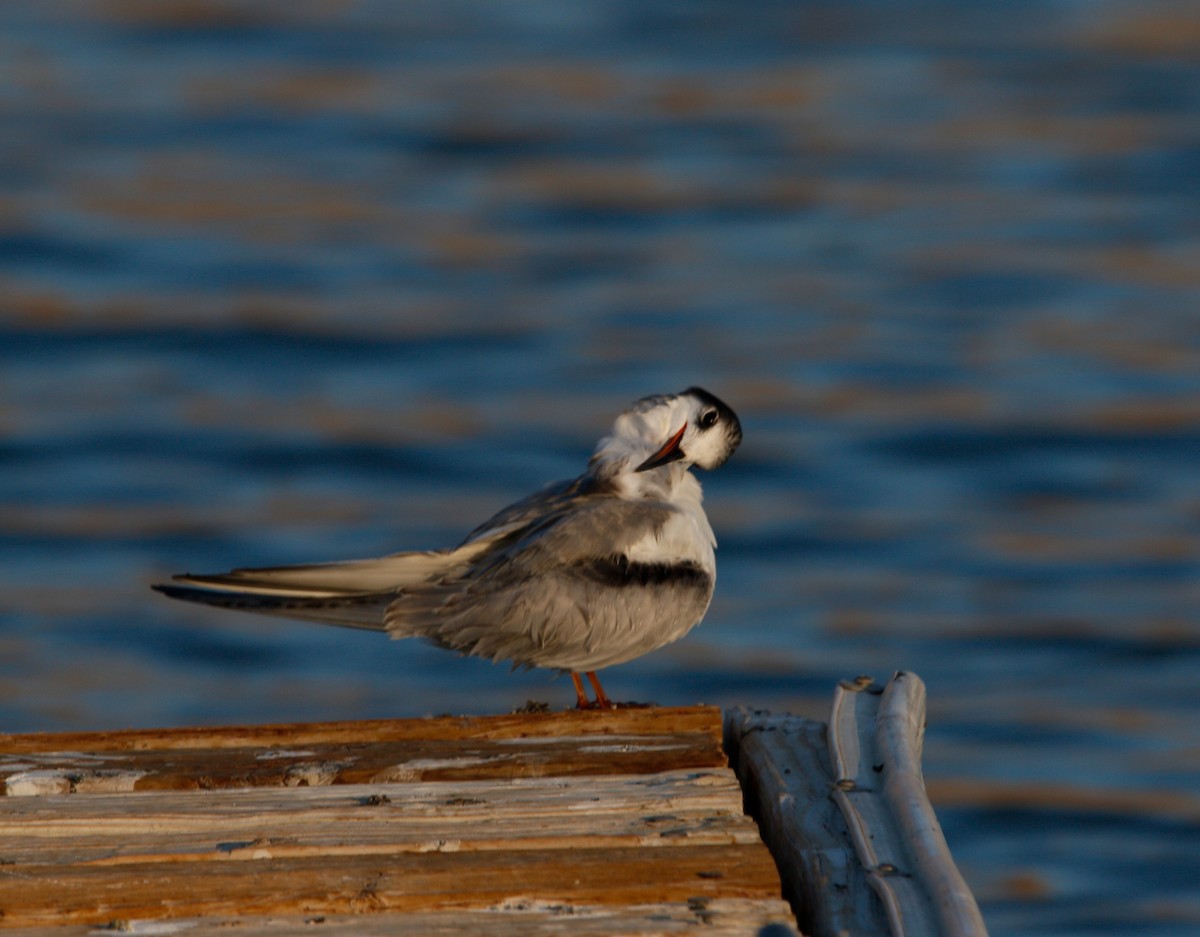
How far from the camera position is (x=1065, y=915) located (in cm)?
796

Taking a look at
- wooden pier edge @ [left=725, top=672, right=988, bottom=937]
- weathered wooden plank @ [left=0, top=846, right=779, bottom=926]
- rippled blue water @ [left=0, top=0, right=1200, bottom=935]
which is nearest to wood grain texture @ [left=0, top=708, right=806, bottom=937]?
weathered wooden plank @ [left=0, top=846, right=779, bottom=926]

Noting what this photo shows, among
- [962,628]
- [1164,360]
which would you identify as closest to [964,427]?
[1164,360]

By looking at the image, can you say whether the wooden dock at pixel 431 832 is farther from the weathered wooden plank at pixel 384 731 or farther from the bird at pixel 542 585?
the bird at pixel 542 585

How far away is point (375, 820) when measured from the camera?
3.79 m

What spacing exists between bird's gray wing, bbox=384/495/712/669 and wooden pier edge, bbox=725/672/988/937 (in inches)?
23.1

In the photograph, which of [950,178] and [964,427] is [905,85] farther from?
[964,427]

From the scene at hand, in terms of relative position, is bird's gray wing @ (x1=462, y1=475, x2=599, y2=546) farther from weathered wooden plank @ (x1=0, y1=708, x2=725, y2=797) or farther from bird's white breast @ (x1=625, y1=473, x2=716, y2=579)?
weathered wooden plank @ (x1=0, y1=708, x2=725, y2=797)

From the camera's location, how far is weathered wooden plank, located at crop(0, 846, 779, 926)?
3391 mm

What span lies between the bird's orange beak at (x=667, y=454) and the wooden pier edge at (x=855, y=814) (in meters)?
0.91

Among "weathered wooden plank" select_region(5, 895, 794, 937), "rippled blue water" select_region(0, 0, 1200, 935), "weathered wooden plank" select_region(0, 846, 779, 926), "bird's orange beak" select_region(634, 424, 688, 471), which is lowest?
"weathered wooden plank" select_region(5, 895, 794, 937)

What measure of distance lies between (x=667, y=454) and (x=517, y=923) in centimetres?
219

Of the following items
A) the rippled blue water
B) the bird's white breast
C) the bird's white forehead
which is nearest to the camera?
the bird's white breast

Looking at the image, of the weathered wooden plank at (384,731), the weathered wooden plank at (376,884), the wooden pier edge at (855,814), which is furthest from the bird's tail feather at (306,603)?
the weathered wooden plank at (376,884)

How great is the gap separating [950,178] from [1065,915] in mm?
10280
